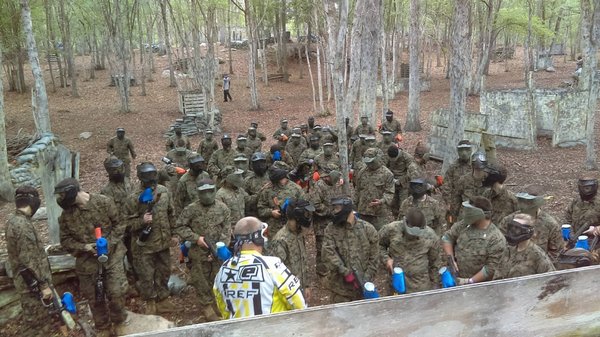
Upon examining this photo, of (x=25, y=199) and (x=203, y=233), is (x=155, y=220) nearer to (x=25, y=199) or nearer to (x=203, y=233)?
(x=203, y=233)

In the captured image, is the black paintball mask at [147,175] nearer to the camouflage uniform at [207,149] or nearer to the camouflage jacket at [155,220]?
the camouflage jacket at [155,220]

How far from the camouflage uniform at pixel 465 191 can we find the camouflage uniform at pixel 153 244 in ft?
14.1

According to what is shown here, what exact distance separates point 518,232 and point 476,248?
68 centimetres

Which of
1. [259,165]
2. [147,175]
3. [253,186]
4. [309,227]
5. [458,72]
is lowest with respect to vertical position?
[309,227]

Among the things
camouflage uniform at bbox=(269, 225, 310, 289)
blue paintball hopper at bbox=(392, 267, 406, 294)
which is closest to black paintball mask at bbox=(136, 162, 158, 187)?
camouflage uniform at bbox=(269, 225, 310, 289)

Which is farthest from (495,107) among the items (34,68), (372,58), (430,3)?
(430,3)

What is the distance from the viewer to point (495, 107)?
13711 millimetres

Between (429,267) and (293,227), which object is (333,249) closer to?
(293,227)

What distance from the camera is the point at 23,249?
447 centimetres

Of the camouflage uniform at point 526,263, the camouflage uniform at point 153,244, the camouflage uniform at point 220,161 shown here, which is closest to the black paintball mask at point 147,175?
the camouflage uniform at point 153,244

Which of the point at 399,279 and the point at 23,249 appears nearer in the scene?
the point at 399,279

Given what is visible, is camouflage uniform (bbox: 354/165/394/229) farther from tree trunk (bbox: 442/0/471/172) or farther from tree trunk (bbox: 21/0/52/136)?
tree trunk (bbox: 21/0/52/136)

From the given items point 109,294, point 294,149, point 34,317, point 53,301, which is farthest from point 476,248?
point 294,149

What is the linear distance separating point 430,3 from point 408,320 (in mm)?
28237
